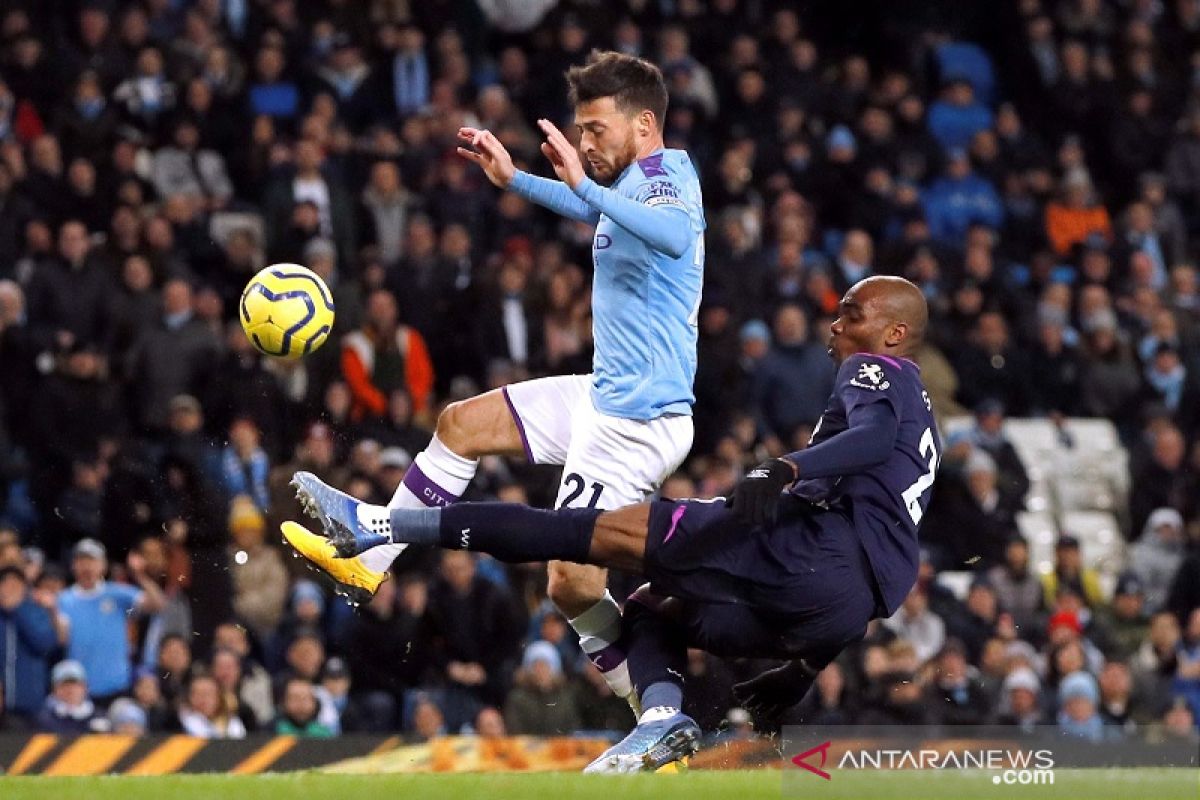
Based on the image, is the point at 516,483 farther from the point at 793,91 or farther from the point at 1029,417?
the point at 793,91

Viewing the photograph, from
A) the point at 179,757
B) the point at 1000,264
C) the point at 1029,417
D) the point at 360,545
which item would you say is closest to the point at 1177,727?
the point at 1029,417

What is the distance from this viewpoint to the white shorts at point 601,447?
8.82 metres

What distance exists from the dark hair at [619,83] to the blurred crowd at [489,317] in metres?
3.59

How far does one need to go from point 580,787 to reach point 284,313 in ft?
9.55

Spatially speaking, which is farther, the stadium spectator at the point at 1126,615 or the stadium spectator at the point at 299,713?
the stadium spectator at the point at 1126,615

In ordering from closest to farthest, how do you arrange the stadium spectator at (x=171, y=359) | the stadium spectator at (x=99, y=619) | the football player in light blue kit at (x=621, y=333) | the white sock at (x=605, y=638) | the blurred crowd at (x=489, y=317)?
the football player in light blue kit at (x=621, y=333) < the white sock at (x=605, y=638) < the stadium spectator at (x=99, y=619) < the blurred crowd at (x=489, y=317) < the stadium spectator at (x=171, y=359)

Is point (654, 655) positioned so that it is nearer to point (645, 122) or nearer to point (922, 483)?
point (922, 483)

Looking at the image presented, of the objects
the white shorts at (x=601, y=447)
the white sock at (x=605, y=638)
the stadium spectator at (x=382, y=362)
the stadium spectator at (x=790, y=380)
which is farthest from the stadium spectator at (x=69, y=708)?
the stadium spectator at (x=790, y=380)

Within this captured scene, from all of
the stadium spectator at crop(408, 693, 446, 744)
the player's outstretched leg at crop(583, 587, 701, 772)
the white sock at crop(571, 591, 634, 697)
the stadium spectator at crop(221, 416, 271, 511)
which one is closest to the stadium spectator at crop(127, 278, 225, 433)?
the stadium spectator at crop(221, 416, 271, 511)

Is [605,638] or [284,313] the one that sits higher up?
[284,313]

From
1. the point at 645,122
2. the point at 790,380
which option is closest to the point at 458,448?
the point at 645,122

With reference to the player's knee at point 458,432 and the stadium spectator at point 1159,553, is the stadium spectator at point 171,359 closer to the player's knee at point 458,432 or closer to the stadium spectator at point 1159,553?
the player's knee at point 458,432

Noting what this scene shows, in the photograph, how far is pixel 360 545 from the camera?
823 cm

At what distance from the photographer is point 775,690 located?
9008mm
